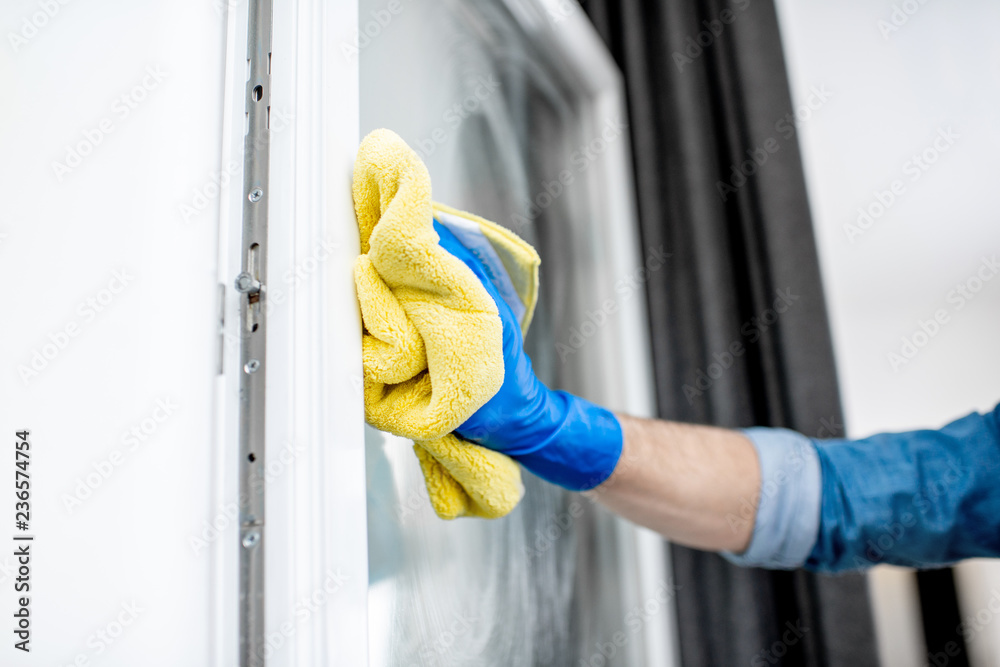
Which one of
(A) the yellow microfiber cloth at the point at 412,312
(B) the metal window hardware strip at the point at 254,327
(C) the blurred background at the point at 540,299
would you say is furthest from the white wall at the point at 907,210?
(B) the metal window hardware strip at the point at 254,327

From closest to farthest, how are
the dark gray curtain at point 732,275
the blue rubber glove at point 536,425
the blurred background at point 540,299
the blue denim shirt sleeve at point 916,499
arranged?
1. the blurred background at point 540,299
2. the blue rubber glove at point 536,425
3. the blue denim shirt sleeve at point 916,499
4. the dark gray curtain at point 732,275

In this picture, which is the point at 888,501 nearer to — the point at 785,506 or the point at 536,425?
the point at 785,506

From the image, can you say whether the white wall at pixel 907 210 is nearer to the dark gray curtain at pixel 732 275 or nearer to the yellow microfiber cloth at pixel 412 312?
the dark gray curtain at pixel 732 275

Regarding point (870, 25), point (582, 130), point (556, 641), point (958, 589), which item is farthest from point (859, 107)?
point (556, 641)

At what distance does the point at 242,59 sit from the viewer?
0.42m

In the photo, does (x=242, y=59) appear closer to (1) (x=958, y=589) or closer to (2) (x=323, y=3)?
(2) (x=323, y=3)

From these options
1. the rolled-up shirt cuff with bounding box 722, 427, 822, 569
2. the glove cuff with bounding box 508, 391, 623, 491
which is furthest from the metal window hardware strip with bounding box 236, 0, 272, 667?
the rolled-up shirt cuff with bounding box 722, 427, 822, 569

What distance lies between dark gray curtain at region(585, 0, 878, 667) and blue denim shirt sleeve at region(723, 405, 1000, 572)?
262mm

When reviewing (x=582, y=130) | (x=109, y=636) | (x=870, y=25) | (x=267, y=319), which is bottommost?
(x=109, y=636)

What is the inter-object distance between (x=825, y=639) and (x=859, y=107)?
37.6 inches

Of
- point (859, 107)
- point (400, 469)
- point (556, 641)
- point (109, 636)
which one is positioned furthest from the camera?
point (859, 107)

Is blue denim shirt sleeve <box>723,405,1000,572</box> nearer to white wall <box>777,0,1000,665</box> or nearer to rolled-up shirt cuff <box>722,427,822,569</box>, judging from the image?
rolled-up shirt cuff <box>722,427,822,569</box>

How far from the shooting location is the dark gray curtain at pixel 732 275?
99 centimetres

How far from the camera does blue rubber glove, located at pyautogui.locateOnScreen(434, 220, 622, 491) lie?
47 cm
